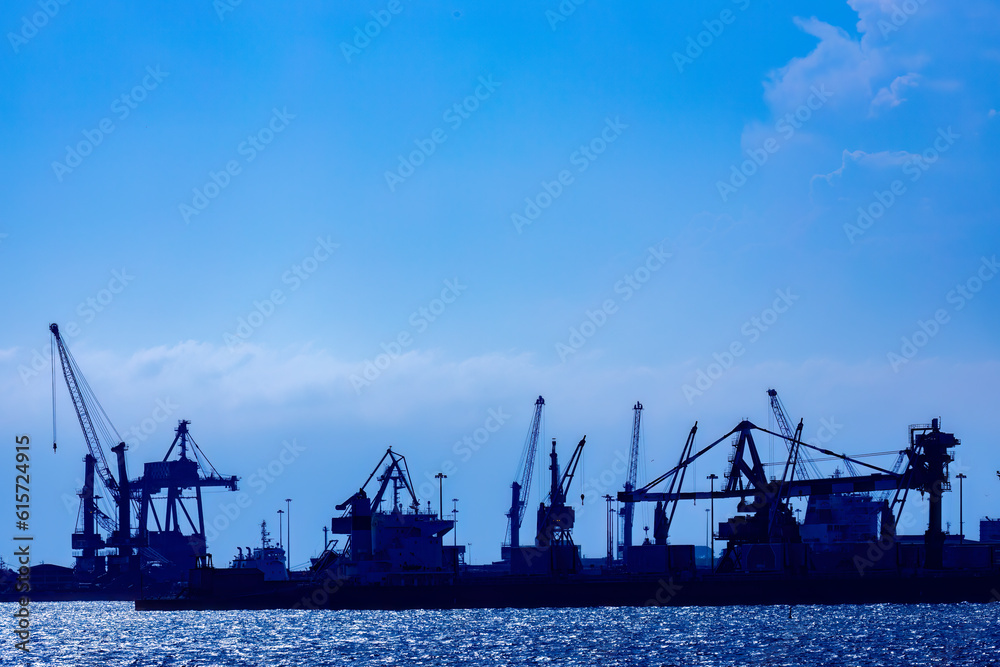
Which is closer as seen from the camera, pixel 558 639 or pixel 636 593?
pixel 558 639

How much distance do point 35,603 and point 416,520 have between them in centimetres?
10375

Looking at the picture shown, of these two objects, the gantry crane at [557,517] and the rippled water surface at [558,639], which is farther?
the gantry crane at [557,517]

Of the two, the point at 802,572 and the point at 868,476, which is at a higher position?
the point at 868,476

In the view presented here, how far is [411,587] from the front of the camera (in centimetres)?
11381

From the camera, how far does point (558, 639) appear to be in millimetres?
82688

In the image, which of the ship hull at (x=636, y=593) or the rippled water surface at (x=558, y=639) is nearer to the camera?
the rippled water surface at (x=558, y=639)

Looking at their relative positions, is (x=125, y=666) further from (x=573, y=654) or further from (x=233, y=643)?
(x=573, y=654)

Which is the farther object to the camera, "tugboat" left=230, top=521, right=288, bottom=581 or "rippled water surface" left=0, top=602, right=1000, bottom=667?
"tugboat" left=230, top=521, right=288, bottom=581

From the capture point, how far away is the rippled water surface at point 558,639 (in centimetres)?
7081

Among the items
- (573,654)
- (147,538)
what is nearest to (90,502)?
(147,538)

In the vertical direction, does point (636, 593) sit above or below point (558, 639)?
below

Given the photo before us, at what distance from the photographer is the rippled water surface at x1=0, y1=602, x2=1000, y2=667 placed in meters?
70.8

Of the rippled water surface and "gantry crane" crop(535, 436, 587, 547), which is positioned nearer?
the rippled water surface

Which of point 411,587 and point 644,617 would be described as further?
point 411,587
